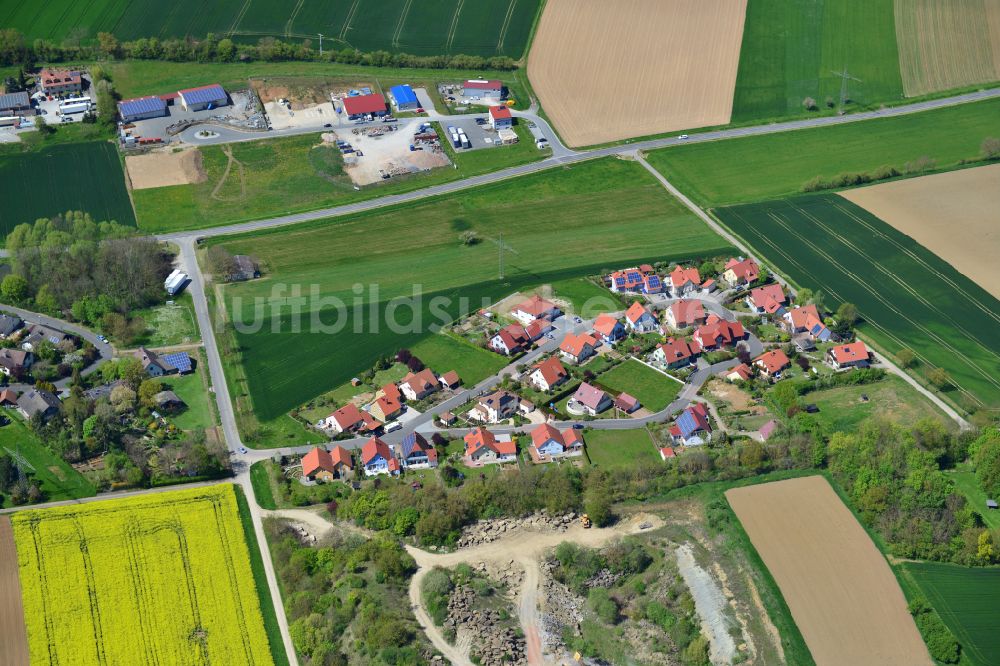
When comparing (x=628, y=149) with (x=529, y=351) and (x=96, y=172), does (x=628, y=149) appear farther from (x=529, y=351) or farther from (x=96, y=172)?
(x=96, y=172)

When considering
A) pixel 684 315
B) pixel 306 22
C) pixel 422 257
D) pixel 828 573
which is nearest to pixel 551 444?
pixel 684 315

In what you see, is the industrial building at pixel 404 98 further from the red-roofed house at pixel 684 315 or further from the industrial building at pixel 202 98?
the red-roofed house at pixel 684 315

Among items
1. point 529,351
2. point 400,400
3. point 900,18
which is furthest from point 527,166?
point 900,18

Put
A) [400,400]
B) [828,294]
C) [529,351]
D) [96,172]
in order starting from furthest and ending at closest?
[96,172]
[828,294]
[529,351]
[400,400]

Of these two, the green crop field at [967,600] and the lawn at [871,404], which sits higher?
the green crop field at [967,600]

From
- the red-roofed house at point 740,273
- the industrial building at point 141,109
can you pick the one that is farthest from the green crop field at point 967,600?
the industrial building at point 141,109

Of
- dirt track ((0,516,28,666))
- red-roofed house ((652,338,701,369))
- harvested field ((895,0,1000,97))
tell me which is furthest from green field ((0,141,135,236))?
harvested field ((895,0,1000,97))

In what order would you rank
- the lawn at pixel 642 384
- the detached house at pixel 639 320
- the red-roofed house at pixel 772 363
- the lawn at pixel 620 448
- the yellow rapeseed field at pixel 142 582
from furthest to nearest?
the detached house at pixel 639 320 < the red-roofed house at pixel 772 363 < the lawn at pixel 642 384 < the lawn at pixel 620 448 < the yellow rapeseed field at pixel 142 582
